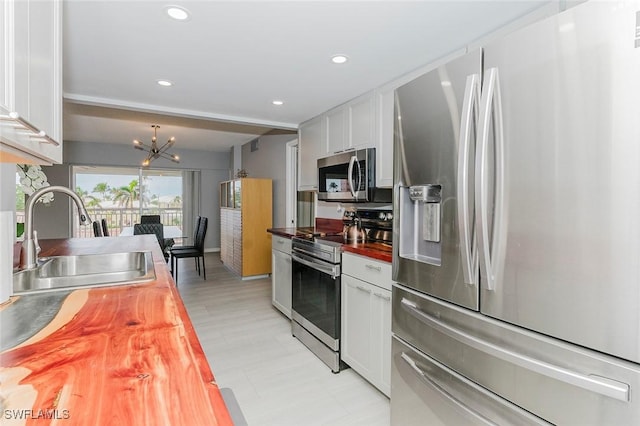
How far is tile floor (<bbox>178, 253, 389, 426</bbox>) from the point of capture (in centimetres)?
204

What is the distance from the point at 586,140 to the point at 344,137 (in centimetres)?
228

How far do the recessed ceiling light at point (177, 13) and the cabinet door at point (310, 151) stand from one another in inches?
77.1

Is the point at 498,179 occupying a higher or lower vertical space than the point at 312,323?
higher

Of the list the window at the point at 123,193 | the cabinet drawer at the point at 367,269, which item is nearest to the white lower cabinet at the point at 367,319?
the cabinet drawer at the point at 367,269

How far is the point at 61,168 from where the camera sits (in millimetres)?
6609

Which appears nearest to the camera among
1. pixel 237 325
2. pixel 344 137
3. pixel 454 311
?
pixel 454 311

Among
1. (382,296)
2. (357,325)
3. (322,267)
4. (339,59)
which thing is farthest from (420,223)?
(339,59)

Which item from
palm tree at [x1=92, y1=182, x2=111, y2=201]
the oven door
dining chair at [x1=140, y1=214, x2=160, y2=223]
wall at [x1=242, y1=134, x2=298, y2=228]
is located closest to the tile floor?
the oven door

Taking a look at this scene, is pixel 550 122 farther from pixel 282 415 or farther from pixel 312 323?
pixel 312 323

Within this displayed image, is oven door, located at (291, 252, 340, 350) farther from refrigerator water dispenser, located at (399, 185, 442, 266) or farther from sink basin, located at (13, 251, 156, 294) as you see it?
sink basin, located at (13, 251, 156, 294)

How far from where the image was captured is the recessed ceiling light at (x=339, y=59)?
7.14ft

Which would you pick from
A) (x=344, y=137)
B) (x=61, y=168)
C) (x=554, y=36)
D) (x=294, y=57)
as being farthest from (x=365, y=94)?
(x=61, y=168)

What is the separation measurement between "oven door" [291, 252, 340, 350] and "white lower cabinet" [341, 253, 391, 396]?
3.0 inches

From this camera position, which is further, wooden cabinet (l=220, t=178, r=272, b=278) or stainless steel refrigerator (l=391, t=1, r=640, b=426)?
wooden cabinet (l=220, t=178, r=272, b=278)
